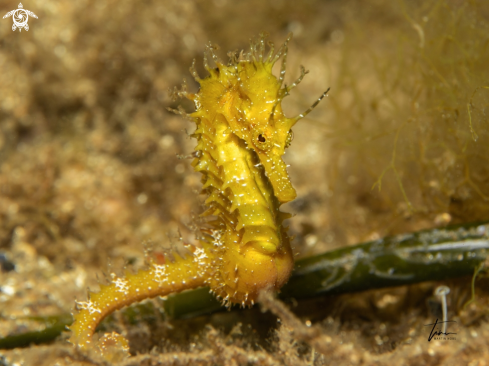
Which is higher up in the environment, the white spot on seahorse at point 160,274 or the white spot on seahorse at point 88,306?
the white spot on seahorse at point 160,274

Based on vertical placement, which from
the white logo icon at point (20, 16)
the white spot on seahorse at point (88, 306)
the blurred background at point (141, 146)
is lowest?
the white spot on seahorse at point (88, 306)

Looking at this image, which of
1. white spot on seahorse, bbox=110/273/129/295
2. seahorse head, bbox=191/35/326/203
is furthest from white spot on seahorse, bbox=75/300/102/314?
seahorse head, bbox=191/35/326/203

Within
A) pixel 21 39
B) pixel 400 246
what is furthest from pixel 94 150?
pixel 400 246

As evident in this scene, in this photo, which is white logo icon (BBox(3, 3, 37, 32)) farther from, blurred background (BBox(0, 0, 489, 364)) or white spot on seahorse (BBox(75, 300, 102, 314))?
white spot on seahorse (BBox(75, 300, 102, 314))

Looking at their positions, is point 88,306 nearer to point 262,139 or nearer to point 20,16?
point 262,139

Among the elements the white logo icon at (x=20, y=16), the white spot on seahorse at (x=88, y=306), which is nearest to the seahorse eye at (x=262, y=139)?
the white spot on seahorse at (x=88, y=306)

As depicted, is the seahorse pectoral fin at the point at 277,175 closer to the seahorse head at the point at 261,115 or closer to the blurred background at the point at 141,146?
the seahorse head at the point at 261,115
